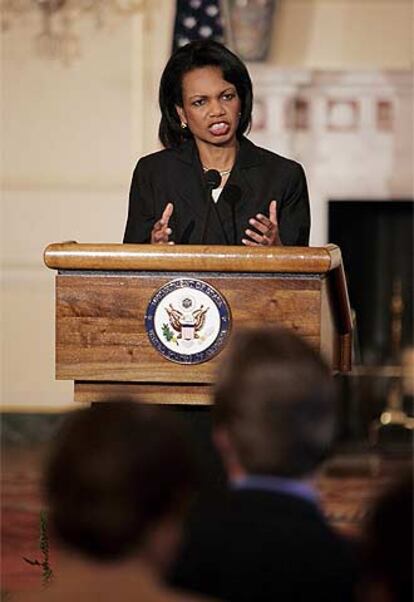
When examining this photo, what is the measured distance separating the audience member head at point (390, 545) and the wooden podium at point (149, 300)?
1.62 meters

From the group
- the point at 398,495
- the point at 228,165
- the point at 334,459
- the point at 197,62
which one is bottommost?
the point at 334,459

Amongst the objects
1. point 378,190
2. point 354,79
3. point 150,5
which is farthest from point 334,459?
point 150,5

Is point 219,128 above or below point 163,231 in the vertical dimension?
above

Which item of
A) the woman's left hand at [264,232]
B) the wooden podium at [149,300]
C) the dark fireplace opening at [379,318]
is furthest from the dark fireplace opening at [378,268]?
the wooden podium at [149,300]

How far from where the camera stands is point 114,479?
73.1 inches

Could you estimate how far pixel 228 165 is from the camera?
13.3ft

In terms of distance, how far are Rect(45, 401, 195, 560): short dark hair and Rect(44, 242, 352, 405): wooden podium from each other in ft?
5.20

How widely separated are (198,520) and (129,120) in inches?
347

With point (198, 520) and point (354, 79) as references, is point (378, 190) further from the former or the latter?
point (198, 520)

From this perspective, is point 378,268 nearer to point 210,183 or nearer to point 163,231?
point 210,183

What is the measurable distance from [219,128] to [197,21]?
258 inches

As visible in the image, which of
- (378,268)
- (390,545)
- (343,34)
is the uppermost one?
(343,34)

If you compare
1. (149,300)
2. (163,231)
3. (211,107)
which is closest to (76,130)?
(211,107)

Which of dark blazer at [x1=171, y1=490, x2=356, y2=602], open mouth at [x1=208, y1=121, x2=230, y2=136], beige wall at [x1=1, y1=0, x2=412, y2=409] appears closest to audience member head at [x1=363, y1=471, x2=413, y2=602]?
dark blazer at [x1=171, y1=490, x2=356, y2=602]
